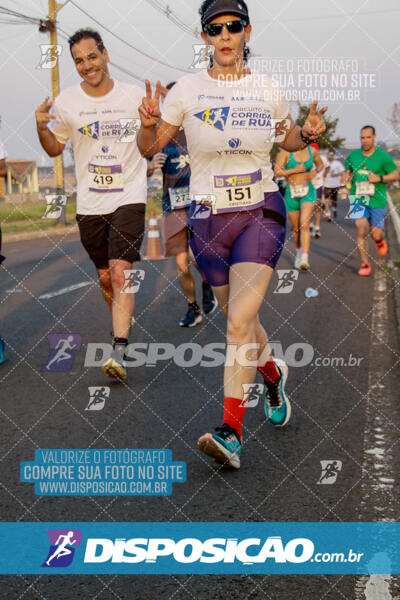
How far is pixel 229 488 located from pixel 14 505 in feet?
3.22

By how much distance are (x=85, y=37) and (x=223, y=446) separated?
328cm

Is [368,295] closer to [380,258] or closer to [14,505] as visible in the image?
[380,258]

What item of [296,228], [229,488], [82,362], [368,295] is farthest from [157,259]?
[229,488]

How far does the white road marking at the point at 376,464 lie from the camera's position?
3.06m

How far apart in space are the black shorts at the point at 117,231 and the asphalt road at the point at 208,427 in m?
0.90

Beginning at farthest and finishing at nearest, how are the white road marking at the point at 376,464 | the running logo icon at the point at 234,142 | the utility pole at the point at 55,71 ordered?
the utility pole at the point at 55,71 < the running logo icon at the point at 234,142 < the white road marking at the point at 376,464

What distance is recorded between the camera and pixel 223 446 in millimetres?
4230

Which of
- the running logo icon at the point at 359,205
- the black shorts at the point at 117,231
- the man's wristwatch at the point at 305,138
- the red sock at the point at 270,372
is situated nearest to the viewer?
the man's wristwatch at the point at 305,138

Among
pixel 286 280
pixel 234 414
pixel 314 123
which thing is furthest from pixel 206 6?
pixel 286 280

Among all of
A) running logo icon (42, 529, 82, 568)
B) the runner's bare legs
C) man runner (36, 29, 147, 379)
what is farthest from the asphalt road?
man runner (36, 29, 147, 379)

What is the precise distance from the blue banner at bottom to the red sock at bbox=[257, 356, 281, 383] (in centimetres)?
151

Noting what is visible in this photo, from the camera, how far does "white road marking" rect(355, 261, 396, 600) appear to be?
3057 mm

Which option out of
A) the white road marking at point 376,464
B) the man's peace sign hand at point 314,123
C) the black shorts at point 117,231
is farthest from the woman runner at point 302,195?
the man's peace sign hand at point 314,123

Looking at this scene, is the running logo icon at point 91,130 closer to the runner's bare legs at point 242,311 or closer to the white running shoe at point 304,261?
the runner's bare legs at point 242,311
